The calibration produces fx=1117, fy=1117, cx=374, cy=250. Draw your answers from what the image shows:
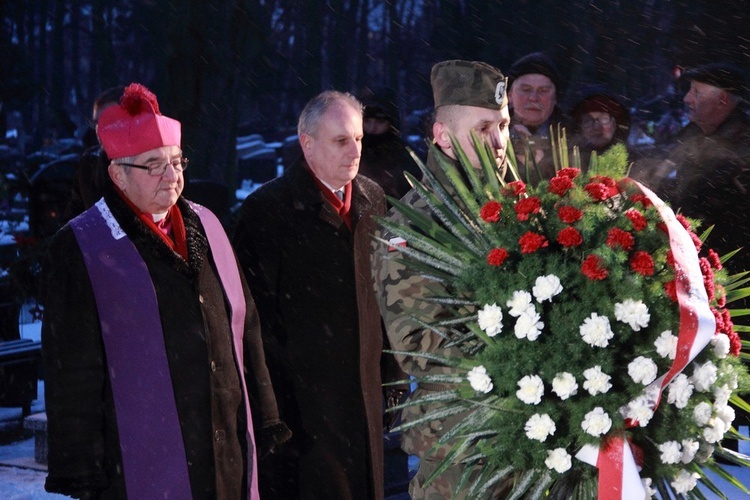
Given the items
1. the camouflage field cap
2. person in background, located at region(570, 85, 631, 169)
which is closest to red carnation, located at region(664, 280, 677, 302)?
the camouflage field cap

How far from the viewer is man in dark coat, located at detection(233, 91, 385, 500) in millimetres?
4645

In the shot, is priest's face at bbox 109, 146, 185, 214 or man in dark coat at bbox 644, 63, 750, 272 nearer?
priest's face at bbox 109, 146, 185, 214

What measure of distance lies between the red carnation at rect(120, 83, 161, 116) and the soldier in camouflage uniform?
94 cm

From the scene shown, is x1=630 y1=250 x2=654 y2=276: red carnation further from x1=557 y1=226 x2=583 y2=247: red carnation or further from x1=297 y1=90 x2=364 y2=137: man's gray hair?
x1=297 y1=90 x2=364 y2=137: man's gray hair

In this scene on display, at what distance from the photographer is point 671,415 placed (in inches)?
113

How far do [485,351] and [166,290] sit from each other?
1.27 m

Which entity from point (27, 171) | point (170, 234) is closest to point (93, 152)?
point (170, 234)

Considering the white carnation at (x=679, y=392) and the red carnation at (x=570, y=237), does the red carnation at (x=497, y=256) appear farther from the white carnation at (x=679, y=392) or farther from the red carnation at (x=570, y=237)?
the white carnation at (x=679, y=392)

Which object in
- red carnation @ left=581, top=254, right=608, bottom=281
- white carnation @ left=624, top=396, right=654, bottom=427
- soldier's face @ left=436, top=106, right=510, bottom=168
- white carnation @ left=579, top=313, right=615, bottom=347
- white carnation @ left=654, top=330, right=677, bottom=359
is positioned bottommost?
white carnation @ left=624, top=396, right=654, bottom=427

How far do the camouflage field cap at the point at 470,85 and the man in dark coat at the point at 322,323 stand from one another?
1.07m

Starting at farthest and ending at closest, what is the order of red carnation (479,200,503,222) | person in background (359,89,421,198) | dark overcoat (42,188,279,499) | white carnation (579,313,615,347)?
person in background (359,89,421,198) < dark overcoat (42,188,279,499) < red carnation (479,200,503,222) < white carnation (579,313,615,347)

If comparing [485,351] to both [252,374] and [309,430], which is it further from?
[309,430]

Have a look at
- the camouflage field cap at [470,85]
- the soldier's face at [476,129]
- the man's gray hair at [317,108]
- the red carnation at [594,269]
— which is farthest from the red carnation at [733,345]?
the man's gray hair at [317,108]

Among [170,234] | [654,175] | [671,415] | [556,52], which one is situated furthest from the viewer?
[556,52]
